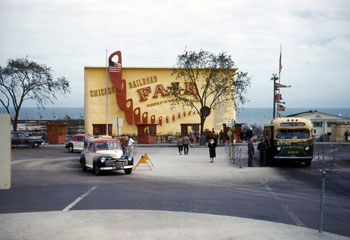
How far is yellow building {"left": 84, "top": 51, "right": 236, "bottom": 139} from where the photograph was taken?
5509 centimetres

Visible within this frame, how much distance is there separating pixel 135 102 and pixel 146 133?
22.3 feet

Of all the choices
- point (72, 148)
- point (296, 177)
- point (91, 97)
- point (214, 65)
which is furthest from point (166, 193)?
point (91, 97)

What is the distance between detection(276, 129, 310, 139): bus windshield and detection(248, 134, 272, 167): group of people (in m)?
0.89

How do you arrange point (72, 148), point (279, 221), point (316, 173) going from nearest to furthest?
point (279, 221) → point (316, 173) → point (72, 148)

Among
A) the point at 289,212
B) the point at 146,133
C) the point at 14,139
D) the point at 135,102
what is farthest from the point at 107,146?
the point at 135,102

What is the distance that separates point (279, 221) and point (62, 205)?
573 cm

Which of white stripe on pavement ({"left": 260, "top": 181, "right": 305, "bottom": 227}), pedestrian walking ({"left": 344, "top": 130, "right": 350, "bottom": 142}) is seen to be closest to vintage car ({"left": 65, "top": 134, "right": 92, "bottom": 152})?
Answer: white stripe on pavement ({"left": 260, "top": 181, "right": 305, "bottom": 227})

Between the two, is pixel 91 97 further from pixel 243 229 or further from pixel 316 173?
pixel 243 229

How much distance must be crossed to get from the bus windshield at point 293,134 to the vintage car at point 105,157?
873cm

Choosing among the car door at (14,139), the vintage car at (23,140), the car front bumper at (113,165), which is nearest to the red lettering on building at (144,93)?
the vintage car at (23,140)

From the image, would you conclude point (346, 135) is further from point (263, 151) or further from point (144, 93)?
point (263, 151)

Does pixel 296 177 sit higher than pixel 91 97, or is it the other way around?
pixel 91 97

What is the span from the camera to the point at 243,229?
27.8ft

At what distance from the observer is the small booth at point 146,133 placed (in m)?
50.1
